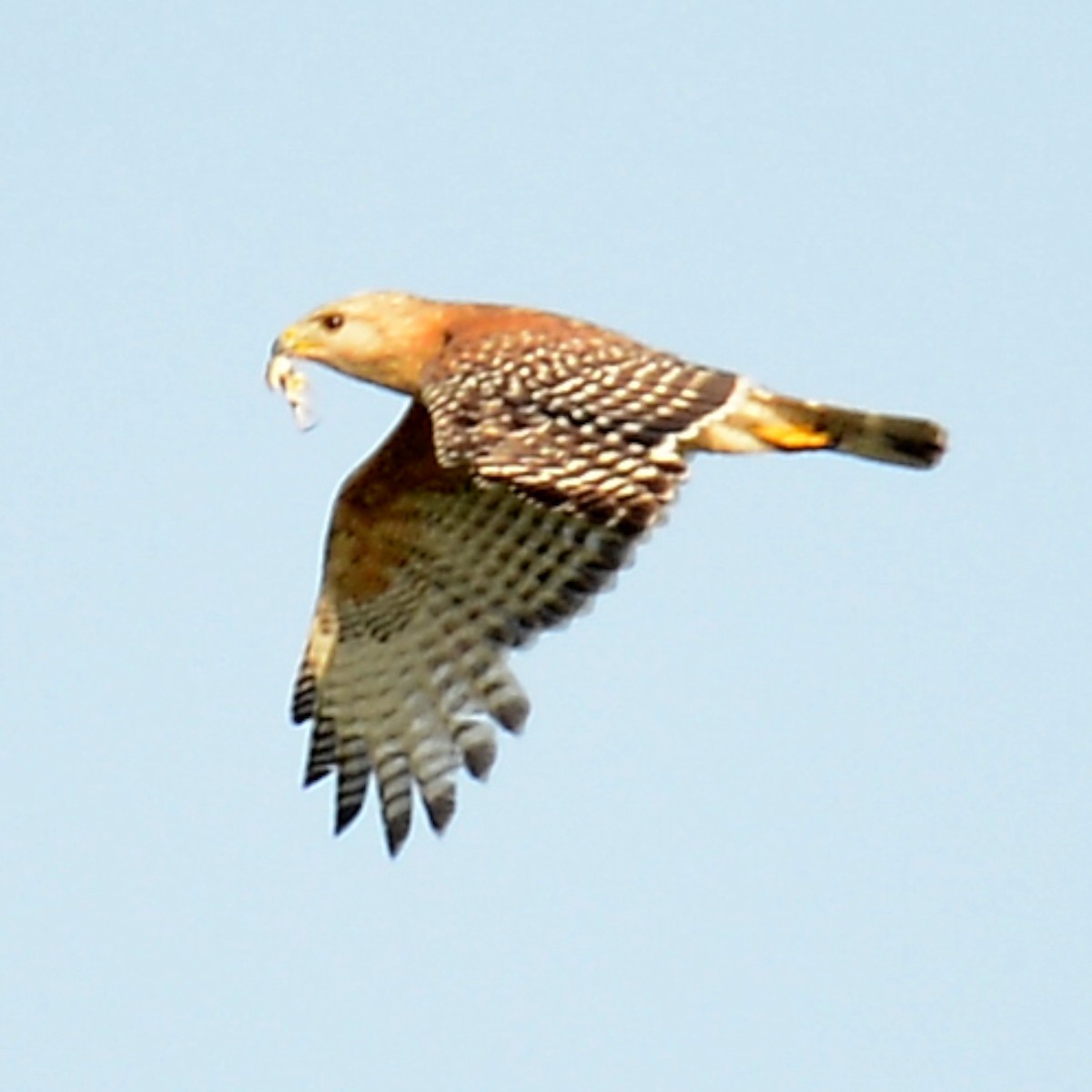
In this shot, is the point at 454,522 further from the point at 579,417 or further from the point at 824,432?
the point at 579,417

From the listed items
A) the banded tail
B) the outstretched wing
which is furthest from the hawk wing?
the outstretched wing

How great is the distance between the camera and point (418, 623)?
1423cm

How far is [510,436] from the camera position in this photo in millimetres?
11969

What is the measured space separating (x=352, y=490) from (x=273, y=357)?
2.11 ft

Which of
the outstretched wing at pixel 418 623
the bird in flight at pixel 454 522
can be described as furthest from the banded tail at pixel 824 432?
the outstretched wing at pixel 418 623

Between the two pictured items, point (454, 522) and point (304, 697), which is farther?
point (304, 697)

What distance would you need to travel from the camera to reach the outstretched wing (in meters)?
13.8

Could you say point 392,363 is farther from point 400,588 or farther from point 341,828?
point 341,828

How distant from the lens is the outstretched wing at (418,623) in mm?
13805

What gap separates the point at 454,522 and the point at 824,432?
1790 mm

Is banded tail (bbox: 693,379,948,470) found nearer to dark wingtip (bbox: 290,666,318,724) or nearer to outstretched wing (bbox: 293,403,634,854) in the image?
outstretched wing (bbox: 293,403,634,854)

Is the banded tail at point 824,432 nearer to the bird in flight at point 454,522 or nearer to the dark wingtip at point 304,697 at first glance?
the bird in flight at point 454,522

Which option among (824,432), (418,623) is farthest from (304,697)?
(824,432)

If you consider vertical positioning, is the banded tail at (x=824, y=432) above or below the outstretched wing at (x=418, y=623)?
above
